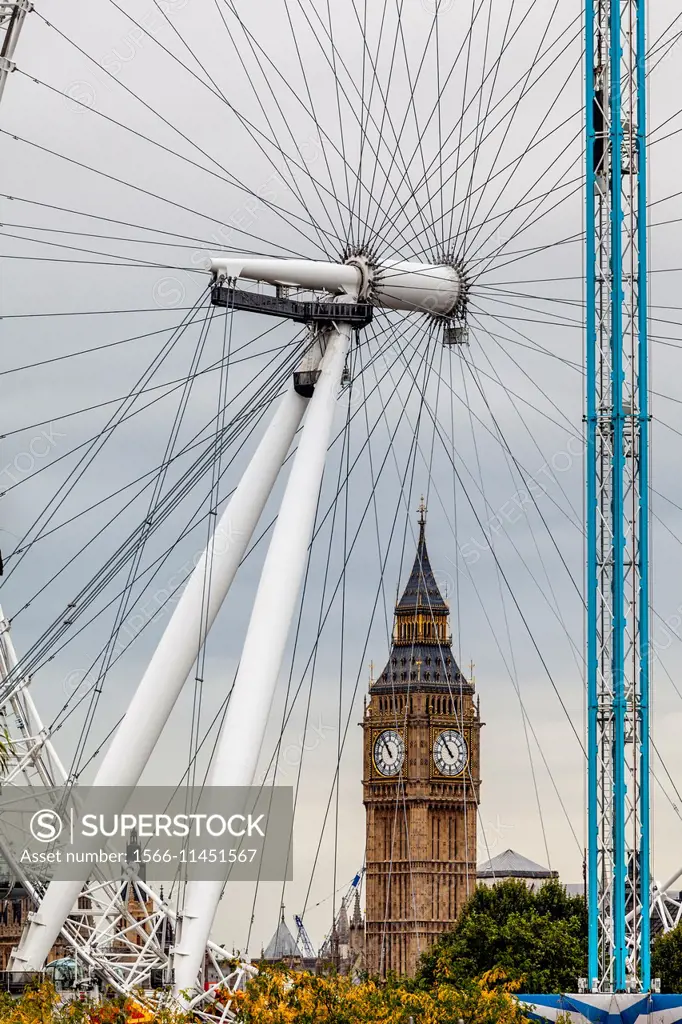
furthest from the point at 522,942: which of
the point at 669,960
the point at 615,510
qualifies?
the point at 615,510

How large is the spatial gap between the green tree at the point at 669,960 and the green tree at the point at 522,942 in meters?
6.50

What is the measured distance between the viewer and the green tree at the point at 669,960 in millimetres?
95500

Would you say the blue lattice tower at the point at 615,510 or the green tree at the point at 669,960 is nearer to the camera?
the blue lattice tower at the point at 615,510

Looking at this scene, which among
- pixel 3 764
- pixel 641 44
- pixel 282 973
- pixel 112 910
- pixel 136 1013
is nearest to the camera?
pixel 3 764

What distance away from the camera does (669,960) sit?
96500mm

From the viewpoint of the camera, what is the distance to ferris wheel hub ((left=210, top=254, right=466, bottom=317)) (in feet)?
146

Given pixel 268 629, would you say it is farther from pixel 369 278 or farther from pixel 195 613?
pixel 369 278

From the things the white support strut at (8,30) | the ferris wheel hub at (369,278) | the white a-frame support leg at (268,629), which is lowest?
the white a-frame support leg at (268,629)

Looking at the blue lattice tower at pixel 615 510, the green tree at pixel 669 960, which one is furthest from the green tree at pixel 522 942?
the blue lattice tower at pixel 615 510

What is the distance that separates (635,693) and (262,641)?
8916 millimetres

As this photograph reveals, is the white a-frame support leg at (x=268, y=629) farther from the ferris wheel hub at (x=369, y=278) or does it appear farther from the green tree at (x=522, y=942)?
the green tree at (x=522, y=942)

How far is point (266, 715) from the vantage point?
1629 inches

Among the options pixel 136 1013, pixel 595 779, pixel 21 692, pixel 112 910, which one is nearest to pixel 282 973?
pixel 136 1013

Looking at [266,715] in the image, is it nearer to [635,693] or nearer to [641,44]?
[635,693]
